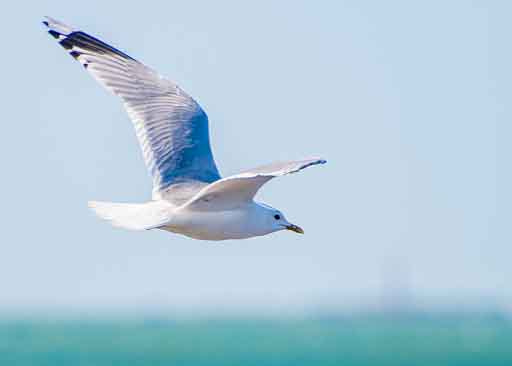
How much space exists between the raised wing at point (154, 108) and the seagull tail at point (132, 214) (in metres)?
0.63

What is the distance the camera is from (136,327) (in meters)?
108

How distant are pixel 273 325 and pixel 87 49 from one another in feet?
338

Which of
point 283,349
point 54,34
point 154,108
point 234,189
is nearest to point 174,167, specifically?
point 154,108

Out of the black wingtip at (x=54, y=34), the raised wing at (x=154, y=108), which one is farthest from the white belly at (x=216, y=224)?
the black wingtip at (x=54, y=34)

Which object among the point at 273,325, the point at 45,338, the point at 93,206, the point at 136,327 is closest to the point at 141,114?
the point at 93,206

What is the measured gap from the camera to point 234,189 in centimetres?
1113

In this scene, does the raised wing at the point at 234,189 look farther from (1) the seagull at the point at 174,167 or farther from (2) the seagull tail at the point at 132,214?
(2) the seagull tail at the point at 132,214

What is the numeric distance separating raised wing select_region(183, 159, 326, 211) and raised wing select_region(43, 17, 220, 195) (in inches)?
34.0

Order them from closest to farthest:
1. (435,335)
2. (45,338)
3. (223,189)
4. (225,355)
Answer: (223,189) → (225,355) → (45,338) → (435,335)

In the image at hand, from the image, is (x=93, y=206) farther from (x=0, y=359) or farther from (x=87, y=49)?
(x=0, y=359)

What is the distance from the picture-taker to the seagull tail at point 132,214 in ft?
36.5

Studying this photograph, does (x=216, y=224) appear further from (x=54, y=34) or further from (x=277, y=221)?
(x=54, y=34)

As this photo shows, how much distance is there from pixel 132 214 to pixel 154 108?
155 centimetres

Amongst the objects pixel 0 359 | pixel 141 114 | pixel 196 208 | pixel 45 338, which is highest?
pixel 45 338
